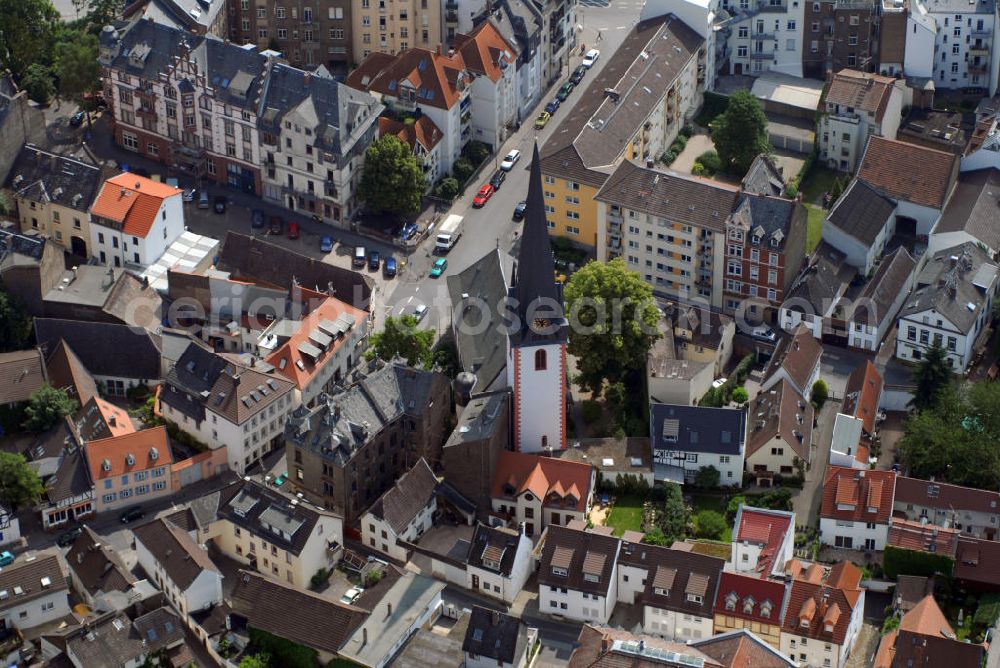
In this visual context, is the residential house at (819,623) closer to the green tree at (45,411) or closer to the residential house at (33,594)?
the residential house at (33,594)

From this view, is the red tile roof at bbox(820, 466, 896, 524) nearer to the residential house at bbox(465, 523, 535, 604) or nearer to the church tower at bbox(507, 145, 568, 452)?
the church tower at bbox(507, 145, 568, 452)

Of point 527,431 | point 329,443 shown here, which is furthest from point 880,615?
point 329,443

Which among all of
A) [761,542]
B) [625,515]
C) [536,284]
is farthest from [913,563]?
[536,284]

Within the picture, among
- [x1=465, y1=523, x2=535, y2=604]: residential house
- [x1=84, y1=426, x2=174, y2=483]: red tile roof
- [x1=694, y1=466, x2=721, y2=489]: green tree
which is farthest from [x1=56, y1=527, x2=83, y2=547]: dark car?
[x1=694, y1=466, x2=721, y2=489]: green tree

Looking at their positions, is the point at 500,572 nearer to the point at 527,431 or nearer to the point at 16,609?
the point at 527,431

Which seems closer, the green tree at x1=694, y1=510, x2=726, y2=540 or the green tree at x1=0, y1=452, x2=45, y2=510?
the green tree at x1=0, y1=452, x2=45, y2=510
